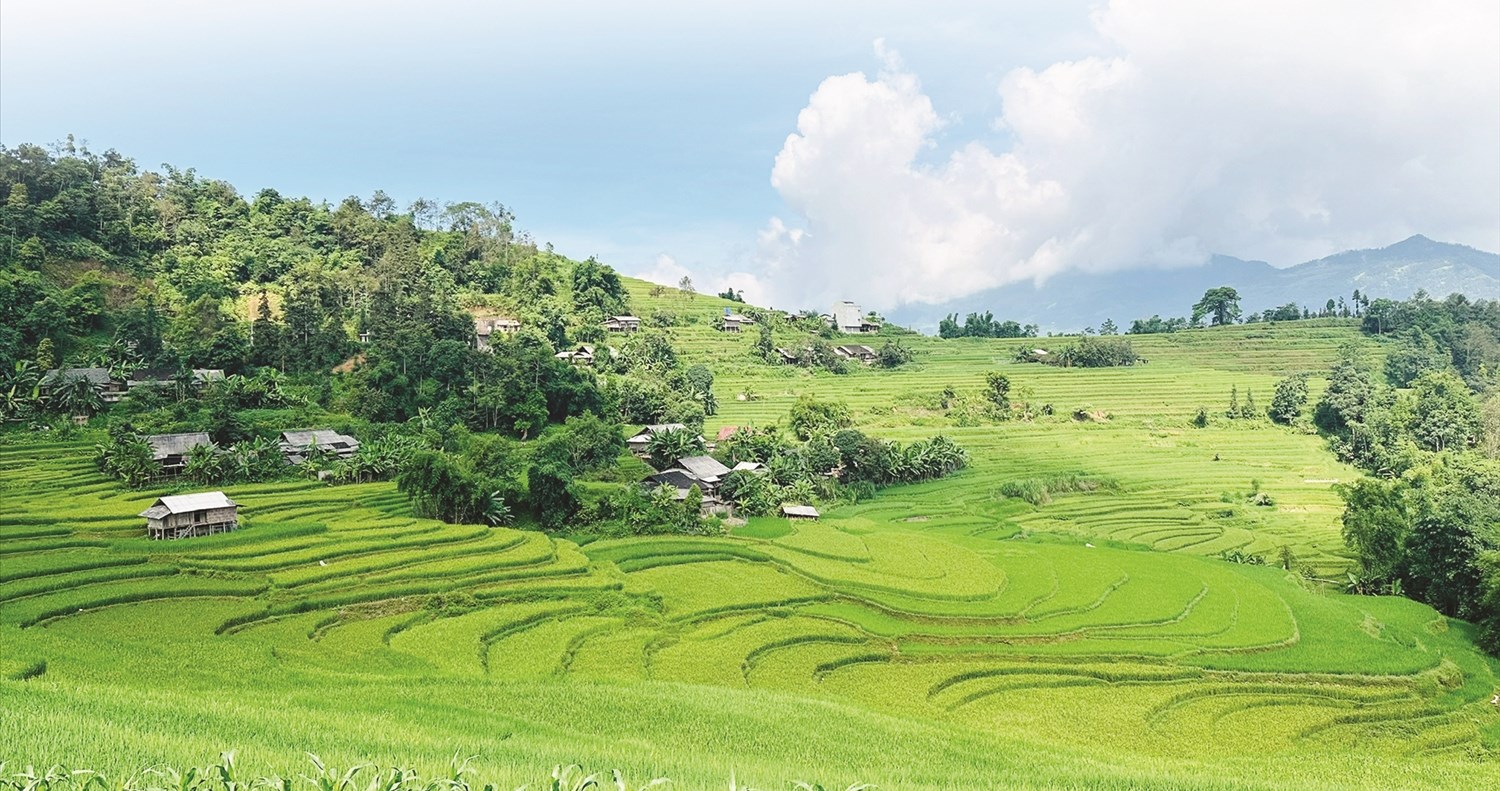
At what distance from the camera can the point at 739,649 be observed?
928 inches

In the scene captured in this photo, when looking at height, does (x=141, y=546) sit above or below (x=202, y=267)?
below

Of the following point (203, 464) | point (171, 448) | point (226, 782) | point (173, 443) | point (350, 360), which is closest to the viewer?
point (226, 782)

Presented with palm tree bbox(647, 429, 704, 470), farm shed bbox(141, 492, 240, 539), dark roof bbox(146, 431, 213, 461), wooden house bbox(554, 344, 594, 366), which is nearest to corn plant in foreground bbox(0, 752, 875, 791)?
farm shed bbox(141, 492, 240, 539)

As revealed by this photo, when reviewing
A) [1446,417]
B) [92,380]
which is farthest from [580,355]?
[1446,417]

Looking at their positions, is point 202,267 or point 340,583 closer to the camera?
point 340,583

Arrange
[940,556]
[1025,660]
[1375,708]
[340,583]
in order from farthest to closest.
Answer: [940,556] → [340,583] → [1025,660] → [1375,708]

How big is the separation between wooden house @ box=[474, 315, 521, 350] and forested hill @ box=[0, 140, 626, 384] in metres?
1.10

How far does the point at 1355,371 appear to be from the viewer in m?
66.4

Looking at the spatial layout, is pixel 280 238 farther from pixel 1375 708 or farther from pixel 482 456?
pixel 1375 708

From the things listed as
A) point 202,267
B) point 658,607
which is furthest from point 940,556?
point 202,267

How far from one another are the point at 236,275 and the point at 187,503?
41161 millimetres

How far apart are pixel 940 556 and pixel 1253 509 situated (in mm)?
22584

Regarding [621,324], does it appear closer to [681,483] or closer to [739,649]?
[681,483]

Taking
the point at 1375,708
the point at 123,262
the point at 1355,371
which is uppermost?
the point at 123,262
